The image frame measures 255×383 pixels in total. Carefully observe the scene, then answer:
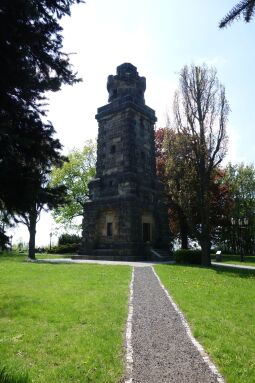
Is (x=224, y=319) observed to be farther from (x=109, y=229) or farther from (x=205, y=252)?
(x=109, y=229)

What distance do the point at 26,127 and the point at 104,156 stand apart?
82.0ft

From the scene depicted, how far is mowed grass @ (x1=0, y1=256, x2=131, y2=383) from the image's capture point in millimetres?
4707

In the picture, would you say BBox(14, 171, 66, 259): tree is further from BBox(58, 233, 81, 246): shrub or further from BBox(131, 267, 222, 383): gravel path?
BBox(58, 233, 81, 246): shrub

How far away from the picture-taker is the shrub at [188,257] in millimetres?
24359

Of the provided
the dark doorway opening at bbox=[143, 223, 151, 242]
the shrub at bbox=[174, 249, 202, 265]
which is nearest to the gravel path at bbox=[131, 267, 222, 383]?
the shrub at bbox=[174, 249, 202, 265]

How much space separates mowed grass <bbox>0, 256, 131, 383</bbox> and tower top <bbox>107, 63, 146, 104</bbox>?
77.9ft

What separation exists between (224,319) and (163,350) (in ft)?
8.36

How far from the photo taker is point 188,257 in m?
24.4

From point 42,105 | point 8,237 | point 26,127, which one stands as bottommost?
point 8,237

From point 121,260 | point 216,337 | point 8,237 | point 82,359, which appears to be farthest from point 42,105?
point 121,260

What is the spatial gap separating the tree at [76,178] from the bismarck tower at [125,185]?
13.3 metres

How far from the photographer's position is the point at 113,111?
30.9m

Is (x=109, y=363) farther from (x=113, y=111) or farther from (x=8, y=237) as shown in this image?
(x=113, y=111)

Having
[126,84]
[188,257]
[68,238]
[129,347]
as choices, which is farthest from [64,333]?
[68,238]
